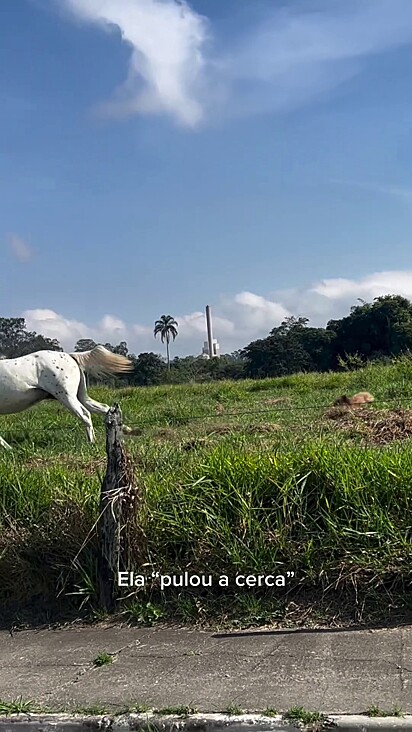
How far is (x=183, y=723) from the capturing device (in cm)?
342

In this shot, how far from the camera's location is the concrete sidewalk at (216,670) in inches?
Result: 140

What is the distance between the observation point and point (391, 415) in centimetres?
859

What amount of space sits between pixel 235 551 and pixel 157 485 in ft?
2.61

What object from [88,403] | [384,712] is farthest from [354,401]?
[384,712]

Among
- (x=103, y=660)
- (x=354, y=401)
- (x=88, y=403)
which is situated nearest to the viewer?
(x=103, y=660)

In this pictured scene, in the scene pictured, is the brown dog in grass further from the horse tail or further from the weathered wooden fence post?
the weathered wooden fence post

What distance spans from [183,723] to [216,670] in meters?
0.53

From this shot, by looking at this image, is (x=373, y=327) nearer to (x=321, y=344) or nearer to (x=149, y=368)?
(x=321, y=344)

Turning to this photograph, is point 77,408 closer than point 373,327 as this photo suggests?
Yes

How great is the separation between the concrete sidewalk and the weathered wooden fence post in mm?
289

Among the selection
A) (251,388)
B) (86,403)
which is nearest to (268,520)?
(86,403)

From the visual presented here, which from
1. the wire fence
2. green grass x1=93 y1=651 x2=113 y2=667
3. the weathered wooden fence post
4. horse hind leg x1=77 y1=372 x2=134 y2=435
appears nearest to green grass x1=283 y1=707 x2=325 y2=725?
green grass x1=93 y1=651 x2=113 y2=667

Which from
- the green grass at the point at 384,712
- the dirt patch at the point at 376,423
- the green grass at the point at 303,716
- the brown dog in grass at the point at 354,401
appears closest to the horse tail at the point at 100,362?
the brown dog in grass at the point at 354,401

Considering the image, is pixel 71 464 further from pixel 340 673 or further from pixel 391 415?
pixel 391 415
